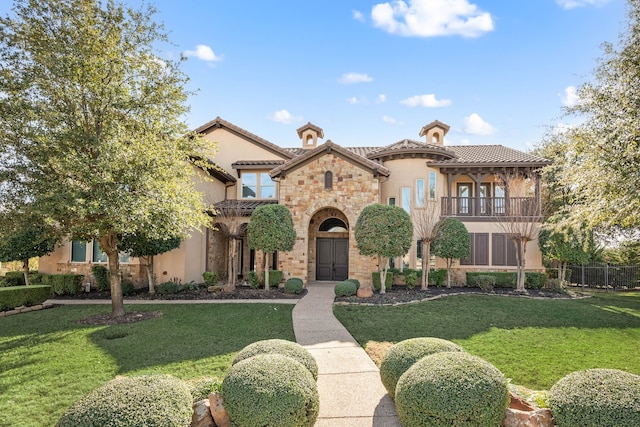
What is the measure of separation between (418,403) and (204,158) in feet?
34.3

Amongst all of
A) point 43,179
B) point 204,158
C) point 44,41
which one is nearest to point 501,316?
point 204,158

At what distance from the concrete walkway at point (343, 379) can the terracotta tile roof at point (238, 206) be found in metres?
8.00

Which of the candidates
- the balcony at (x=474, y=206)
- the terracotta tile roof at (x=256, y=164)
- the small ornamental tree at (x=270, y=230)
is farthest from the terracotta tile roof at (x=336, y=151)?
the balcony at (x=474, y=206)

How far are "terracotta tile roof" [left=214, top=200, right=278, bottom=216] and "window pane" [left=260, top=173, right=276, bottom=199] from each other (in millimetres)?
601

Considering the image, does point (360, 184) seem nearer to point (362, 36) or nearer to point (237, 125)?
point (362, 36)

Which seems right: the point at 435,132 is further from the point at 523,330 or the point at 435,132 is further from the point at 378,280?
the point at 523,330

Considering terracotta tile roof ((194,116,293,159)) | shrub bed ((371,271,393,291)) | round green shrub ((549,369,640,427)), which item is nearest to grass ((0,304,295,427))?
round green shrub ((549,369,640,427))

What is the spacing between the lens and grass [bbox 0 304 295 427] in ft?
19.1

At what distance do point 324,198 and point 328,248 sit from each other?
11.1ft

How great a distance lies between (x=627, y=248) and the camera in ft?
76.9

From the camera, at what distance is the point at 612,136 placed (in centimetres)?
862

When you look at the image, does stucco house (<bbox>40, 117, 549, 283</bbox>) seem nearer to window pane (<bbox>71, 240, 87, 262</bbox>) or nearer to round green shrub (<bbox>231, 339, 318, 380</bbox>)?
window pane (<bbox>71, 240, 87, 262</bbox>)

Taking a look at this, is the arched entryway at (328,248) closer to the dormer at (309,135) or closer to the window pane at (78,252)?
the dormer at (309,135)

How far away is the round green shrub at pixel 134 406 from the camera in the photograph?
3.32m
